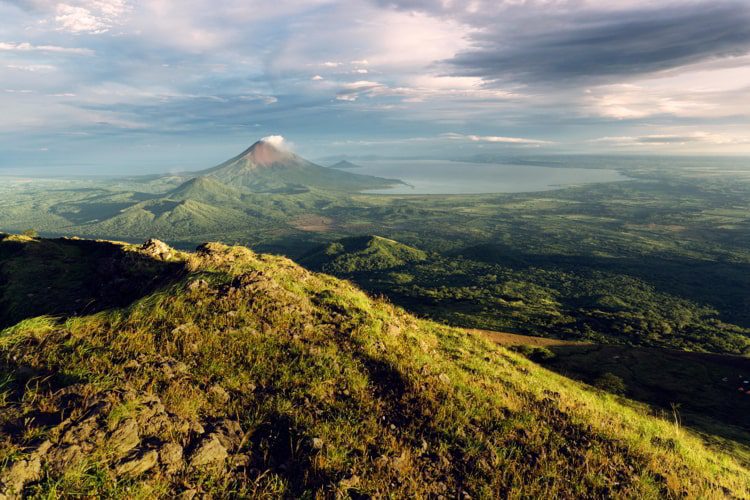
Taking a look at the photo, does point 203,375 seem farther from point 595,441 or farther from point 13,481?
point 595,441

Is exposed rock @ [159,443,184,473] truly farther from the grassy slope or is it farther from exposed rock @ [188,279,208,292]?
exposed rock @ [188,279,208,292]

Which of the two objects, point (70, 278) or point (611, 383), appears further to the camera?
point (611, 383)

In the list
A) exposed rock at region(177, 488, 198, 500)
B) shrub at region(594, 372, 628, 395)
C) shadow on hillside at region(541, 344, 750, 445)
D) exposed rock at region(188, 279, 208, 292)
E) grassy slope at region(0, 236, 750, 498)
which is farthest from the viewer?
shrub at region(594, 372, 628, 395)

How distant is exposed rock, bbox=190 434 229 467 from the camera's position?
576 centimetres

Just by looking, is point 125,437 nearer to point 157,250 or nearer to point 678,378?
point 157,250

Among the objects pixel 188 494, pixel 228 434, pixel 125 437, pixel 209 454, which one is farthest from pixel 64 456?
pixel 228 434

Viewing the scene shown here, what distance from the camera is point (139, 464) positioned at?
5.34 metres

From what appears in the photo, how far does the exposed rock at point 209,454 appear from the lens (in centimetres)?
576

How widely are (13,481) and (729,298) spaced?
225 metres

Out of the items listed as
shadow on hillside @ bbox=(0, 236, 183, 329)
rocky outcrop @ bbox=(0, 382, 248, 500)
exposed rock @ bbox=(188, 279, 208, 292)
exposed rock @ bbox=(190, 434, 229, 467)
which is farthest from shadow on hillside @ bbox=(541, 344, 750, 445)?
shadow on hillside @ bbox=(0, 236, 183, 329)

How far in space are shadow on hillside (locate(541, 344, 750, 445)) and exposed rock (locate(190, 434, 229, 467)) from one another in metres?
A: 20.2

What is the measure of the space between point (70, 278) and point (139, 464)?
15.8 metres

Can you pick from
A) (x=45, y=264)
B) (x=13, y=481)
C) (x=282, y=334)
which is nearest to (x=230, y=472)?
(x=13, y=481)

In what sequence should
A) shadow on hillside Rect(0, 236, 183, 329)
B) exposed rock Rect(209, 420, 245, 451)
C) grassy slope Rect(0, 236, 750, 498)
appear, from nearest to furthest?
grassy slope Rect(0, 236, 750, 498), exposed rock Rect(209, 420, 245, 451), shadow on hillside Rect(0, 236, 183, 329)
